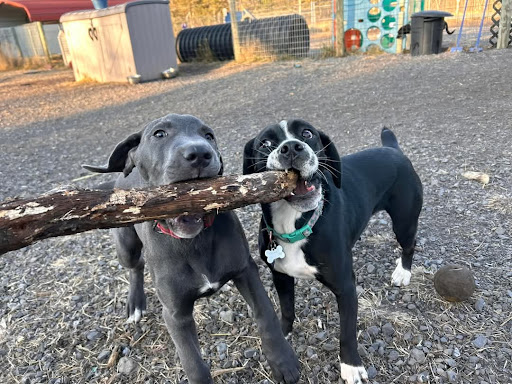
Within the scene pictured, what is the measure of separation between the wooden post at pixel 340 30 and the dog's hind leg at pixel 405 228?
38.1 feet

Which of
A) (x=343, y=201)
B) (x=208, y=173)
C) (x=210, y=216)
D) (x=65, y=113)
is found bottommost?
(x=65, y=113)

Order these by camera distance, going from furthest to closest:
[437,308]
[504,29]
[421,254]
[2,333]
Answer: [504,29] → [421,254] → [2,333] → [437,308]

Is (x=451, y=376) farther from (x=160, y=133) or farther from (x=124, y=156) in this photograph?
(x=124, y=156)

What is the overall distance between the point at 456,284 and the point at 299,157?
1613 mm

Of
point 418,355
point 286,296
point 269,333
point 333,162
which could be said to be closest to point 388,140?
point 333,162

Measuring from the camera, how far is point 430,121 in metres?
7.27

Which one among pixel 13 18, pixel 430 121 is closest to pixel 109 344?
pixel 430 121

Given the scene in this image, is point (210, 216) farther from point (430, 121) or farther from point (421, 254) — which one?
point (430, 121)

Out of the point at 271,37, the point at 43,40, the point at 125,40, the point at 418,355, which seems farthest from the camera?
the point at 43,40

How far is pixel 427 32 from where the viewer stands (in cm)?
1234

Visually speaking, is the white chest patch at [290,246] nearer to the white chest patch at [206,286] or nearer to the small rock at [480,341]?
the white chest patch at [206,286]

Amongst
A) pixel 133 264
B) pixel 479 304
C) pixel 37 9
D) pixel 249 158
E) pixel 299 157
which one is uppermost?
pixel 37 9

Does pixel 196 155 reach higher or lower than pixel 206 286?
higher

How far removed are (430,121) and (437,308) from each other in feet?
16.2
